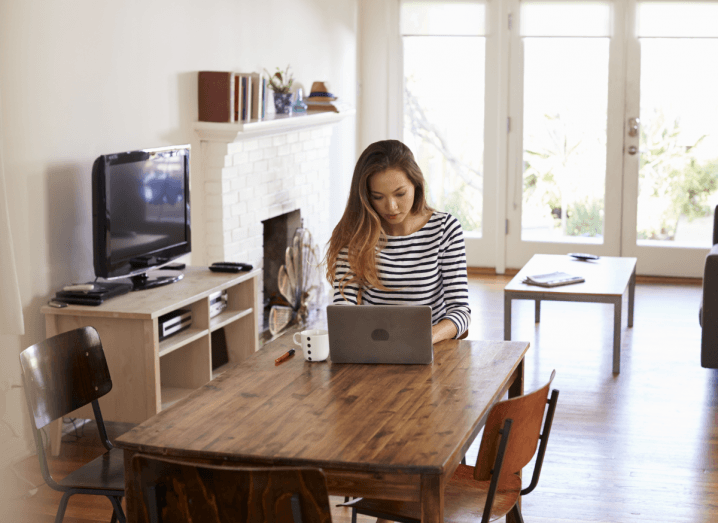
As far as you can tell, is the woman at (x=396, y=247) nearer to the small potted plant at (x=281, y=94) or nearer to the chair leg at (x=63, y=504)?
the chair leg at (x=63, y=504)

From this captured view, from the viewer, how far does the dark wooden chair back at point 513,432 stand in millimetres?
1927

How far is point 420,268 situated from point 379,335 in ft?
1.45

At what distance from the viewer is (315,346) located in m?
2.32

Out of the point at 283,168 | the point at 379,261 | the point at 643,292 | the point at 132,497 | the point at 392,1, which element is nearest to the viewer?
the point at 132,497

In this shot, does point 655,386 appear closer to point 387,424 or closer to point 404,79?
point 387,424

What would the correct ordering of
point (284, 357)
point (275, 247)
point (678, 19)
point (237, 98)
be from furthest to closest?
point (678, 19) < point (275, 247) < point (237, 98) < point (284, 357)

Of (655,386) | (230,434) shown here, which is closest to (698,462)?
(655,386)

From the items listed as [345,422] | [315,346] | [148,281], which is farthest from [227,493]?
[148,281]

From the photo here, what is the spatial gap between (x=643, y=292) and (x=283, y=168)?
304cm

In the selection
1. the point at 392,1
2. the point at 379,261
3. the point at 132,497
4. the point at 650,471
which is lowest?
the point at 650,471

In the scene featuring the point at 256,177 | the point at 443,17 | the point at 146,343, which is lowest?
the point at 146,343

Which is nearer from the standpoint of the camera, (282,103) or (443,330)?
(443,330)

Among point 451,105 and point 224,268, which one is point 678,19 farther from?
point 224,268

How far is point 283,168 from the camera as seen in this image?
5543 mm
